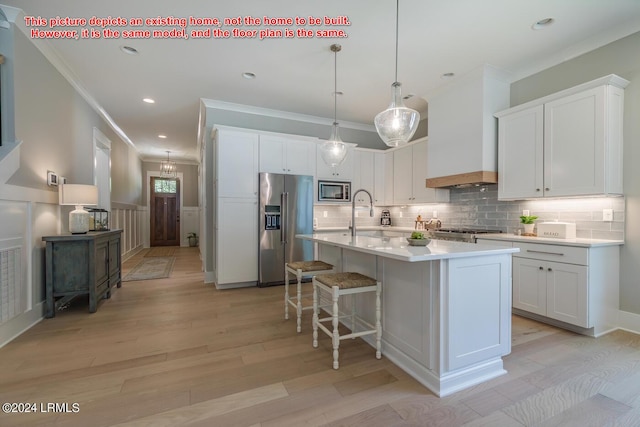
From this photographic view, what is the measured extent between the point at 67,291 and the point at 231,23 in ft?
10.5

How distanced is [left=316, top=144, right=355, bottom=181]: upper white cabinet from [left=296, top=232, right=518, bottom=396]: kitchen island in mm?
2895

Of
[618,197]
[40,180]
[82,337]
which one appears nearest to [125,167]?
[40,180]

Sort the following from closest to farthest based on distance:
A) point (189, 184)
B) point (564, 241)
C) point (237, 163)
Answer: point (564, 241)
point (237, 163)
point (189, 184)

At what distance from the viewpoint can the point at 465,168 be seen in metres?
3.69

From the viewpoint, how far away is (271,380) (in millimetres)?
1900

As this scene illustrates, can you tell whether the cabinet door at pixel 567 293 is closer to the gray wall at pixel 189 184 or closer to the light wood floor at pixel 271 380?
the light wood floor at pixel 271 380

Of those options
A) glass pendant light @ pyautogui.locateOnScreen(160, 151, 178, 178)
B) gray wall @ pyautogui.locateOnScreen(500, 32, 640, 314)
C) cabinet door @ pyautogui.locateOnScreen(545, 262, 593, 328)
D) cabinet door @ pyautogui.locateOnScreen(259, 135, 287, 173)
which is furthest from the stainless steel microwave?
glass pendant light @ pyautogui.locateOnScreen(160, 151, 178, 178)

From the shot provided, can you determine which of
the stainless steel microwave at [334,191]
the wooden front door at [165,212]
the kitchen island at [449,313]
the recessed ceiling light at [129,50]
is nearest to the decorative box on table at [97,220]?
the recessed ceiling light at [129,50]

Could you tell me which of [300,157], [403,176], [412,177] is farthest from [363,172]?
[300,157]

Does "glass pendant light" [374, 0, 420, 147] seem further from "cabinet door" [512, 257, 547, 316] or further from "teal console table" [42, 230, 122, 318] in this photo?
"teal console table" [42, 230, 122, 318]

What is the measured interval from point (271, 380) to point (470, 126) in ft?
11.7

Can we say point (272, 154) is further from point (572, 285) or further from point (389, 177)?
point (572, 285)

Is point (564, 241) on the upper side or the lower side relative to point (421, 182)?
lower

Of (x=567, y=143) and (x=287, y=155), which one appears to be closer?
(x=567, y=143)
